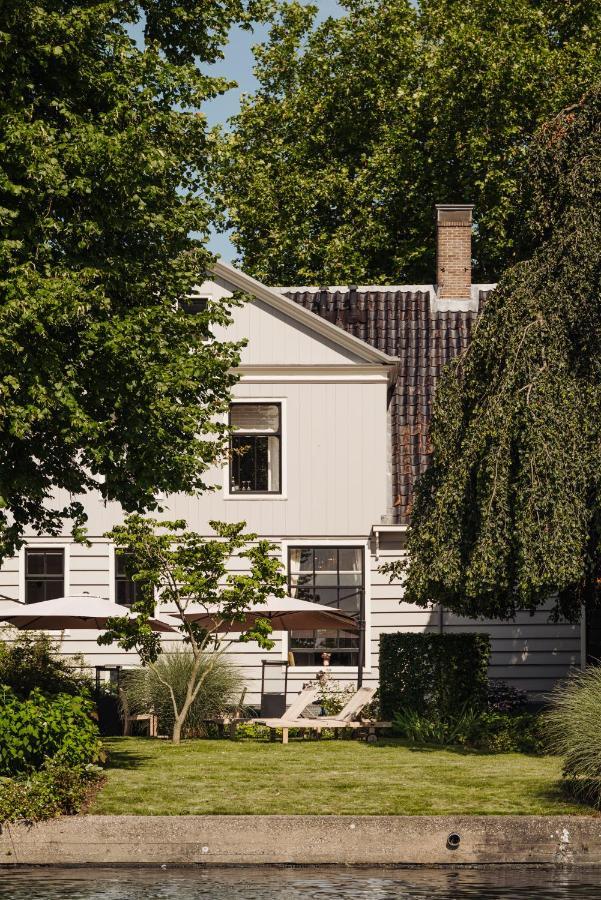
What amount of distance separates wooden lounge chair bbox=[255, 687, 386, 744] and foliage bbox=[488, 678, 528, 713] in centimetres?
196

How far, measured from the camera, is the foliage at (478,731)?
761 inches

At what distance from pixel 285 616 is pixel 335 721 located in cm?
206

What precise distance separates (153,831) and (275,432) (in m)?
13.8

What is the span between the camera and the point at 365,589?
25.3m

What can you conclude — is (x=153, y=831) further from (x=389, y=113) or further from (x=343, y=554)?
(x=389, y=113)

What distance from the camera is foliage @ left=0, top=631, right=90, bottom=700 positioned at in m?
19.4

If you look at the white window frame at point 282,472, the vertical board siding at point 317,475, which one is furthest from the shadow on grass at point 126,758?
the white window frame at point 282,472

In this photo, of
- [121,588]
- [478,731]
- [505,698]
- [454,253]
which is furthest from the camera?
[454,253]

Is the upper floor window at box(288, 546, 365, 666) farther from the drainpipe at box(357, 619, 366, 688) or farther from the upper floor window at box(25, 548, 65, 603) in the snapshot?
the upper floor window at box(25, 548, 65, 603)

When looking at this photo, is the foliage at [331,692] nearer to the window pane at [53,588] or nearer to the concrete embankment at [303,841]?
the window pane at [53,588]

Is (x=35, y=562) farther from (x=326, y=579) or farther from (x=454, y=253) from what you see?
(x=454, y=253)

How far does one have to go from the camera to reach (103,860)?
1263 cm

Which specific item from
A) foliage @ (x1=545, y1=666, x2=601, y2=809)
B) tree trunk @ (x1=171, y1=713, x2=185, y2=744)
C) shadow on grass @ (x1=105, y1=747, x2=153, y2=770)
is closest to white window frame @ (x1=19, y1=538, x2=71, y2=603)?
tree trunk @ (x1=171, y1=713, x2=185, y2=744)

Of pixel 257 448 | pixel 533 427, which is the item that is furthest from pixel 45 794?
pixel 257 448
